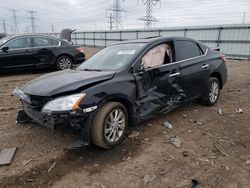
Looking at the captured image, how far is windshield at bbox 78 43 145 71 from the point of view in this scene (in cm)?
378

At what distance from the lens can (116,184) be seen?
104 inches

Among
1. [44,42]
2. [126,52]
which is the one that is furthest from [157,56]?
[44,42]

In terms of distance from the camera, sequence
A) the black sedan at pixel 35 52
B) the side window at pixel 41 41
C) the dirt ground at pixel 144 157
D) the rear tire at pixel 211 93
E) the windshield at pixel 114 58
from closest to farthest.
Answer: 1. the dirt ground at pixel 144 157
2. the windshield at pixel 114 58
3. the rear tire at pixel 211 93
4. the black sedan at pixel 35 52
5. the side window at pixel 41 41

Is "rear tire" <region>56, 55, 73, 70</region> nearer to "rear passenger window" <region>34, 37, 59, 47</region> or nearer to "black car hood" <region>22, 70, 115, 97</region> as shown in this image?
"rear passenger window" <region>34, 37, 59, 47</region>

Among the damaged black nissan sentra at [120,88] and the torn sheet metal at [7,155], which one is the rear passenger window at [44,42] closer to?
the damaged black nissan sentra at [120,88]

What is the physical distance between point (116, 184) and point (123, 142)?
0.96 metres

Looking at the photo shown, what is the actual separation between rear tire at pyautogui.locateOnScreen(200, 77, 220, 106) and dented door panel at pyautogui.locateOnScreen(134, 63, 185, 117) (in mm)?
872

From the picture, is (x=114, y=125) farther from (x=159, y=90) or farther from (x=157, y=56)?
(x=157, y=56)

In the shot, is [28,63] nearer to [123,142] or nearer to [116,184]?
[123,142]

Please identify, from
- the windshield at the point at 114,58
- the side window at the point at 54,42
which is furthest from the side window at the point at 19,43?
the windshield at the point at 114,58

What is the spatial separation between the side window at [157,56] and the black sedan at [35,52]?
231 inches

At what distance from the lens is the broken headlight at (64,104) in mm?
2884

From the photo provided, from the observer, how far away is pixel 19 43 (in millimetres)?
8453

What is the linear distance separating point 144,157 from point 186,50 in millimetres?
2472
